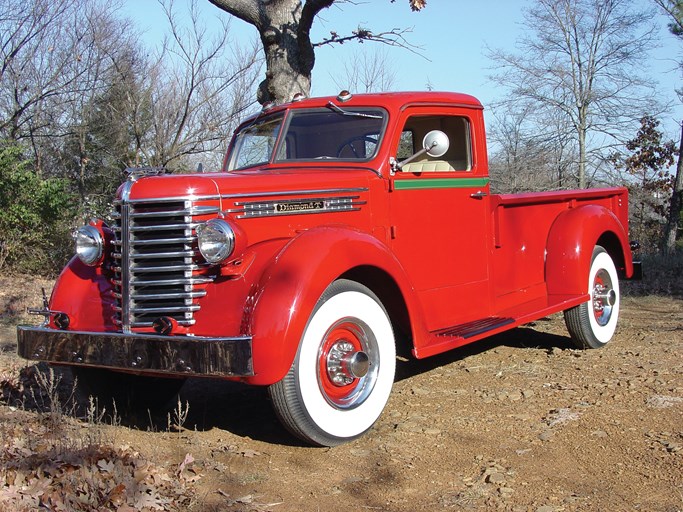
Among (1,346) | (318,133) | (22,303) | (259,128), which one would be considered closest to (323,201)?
(318,133)

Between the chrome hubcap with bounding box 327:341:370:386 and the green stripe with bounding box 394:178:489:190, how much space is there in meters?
1.19

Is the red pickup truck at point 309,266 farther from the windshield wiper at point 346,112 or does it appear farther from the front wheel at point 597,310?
the front wheel at point 597,310

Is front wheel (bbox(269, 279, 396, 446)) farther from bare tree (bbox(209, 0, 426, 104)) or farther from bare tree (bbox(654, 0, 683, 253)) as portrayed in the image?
bare tree (bbox(654, 0, 683, 253))

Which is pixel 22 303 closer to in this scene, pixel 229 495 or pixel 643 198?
pixel 229 495

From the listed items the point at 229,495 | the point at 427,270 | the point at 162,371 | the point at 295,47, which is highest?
the point at 295,47

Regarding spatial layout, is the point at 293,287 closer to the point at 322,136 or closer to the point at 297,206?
the point at 297,206

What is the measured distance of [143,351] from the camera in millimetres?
3793

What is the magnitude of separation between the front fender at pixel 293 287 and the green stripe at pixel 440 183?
75 centimetres

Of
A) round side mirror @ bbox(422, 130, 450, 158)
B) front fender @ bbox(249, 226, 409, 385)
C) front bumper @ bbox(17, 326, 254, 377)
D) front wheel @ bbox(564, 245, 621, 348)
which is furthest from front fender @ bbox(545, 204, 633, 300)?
front bumper @ bbox(17, 326, 254, 377)

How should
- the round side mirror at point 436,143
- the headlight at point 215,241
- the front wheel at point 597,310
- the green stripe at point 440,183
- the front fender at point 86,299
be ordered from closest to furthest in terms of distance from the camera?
the headlight at point 215,241
the front fender at point 86,299
the round side mirror at point 436,143
the green stripe at point 440,183
the front wheel at point 597,310

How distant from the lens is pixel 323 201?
4434 mm

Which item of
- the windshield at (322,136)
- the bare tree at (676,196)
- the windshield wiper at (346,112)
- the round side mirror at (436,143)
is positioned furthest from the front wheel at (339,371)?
the bare tree at (676,196)

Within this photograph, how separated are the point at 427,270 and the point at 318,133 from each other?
3.88 ft

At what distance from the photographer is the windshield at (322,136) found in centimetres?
498
